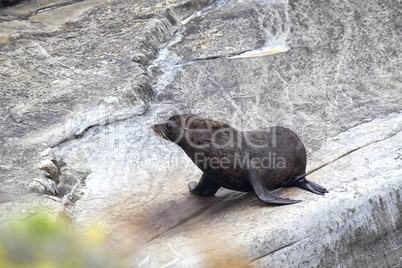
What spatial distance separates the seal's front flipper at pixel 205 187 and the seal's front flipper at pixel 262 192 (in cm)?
45

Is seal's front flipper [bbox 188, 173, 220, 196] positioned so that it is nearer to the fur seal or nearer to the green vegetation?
the fur seal

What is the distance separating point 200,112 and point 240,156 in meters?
2.23

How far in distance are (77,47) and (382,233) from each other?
4.91 meters

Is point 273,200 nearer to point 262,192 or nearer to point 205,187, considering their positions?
point 262,192

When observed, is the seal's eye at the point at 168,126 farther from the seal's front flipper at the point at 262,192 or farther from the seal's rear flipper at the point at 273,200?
the seal's rear flipper at the point at 273,200

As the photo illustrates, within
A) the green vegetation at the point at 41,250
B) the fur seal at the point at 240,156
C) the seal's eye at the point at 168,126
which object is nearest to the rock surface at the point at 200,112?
the fur seal at the point at 240,156

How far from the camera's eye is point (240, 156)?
441 centimetres

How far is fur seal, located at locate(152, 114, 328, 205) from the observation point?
4398mm

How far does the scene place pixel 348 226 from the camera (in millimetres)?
4355

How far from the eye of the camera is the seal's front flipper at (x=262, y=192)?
167 inches

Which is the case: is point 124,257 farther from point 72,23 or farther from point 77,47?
point 72,23

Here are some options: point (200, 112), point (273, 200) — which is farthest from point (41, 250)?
point (200, 112)

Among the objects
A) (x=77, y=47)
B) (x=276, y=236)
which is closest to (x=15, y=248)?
(x=276, y=236)

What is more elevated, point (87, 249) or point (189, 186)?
point (87, 249)
